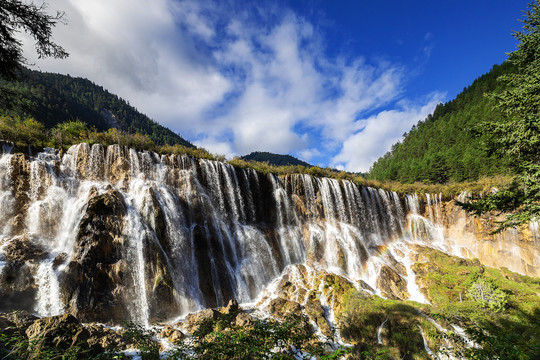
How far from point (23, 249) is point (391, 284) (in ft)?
79.3

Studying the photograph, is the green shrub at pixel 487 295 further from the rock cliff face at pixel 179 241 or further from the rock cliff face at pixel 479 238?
the rock cliff face at pixel 479 238

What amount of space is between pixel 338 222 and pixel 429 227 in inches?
567

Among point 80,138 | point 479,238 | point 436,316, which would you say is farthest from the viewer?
point 479,238

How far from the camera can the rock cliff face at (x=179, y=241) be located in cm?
1059

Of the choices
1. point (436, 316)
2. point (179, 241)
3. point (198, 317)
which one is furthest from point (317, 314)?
point (179, 241)

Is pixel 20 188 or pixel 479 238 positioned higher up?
pixel 20 188

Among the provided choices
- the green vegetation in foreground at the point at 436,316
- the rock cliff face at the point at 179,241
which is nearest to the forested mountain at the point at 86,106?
the rock cliff face at the point at 179,241

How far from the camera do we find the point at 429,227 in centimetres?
2761

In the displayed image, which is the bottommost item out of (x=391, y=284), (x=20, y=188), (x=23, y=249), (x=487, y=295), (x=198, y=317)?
(x=391, y=284)

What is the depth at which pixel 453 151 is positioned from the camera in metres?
47.3

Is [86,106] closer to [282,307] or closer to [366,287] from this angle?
[282,307]

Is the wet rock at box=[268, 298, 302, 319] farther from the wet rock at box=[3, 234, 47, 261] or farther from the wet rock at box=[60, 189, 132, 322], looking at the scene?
the wet rock at box=[3, 234, 47, 261]

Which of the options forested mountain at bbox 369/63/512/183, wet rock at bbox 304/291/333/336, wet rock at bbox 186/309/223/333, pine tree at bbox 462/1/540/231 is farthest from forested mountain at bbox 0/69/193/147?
pine tree at bbox 462/1/540/231

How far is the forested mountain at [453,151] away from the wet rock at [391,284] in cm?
1352
